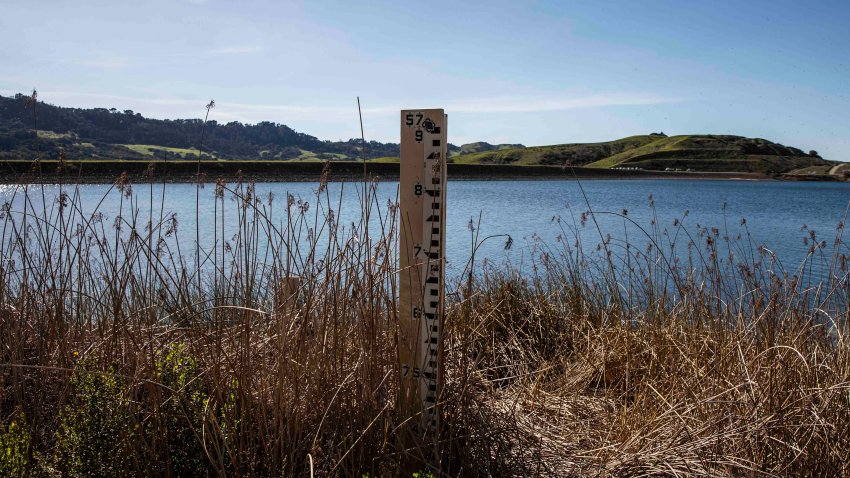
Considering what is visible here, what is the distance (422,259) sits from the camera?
9.29 feet

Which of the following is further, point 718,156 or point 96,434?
point 718,156

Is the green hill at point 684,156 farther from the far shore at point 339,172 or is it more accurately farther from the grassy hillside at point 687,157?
the far shore at point 339,172

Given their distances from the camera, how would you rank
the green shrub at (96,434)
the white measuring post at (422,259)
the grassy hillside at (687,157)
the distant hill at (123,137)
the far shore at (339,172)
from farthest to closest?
the grassy hillside at (687,157) → the far shore at (339,172) → the distant hill at (123,137) → the white measuring post at (422,259) → the green shrub at (96,434)

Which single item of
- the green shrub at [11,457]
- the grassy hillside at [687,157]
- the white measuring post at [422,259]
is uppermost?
the grassy hillside at [687,157]

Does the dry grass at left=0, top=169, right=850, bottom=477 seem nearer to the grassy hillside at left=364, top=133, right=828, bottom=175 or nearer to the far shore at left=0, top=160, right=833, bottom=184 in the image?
the far shore at left=0, top=160, right=833, bottom=184

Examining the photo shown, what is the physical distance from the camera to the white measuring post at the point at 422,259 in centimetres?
272

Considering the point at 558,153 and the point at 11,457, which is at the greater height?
the point at 558,153

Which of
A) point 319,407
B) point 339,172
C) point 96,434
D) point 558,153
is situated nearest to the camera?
point 96,434

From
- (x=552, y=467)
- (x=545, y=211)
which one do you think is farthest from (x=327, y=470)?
(x=545, y=211)

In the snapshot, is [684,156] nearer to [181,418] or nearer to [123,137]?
[123,137]

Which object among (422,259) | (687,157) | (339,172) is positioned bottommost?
(422,259)

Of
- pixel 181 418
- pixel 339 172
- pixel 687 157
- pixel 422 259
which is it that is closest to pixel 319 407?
pixel 181 418

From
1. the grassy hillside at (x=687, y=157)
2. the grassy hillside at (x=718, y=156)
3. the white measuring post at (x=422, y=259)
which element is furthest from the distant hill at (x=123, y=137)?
the grassy hillside at (x=718, y=156)

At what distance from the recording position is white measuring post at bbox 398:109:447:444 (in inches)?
107
